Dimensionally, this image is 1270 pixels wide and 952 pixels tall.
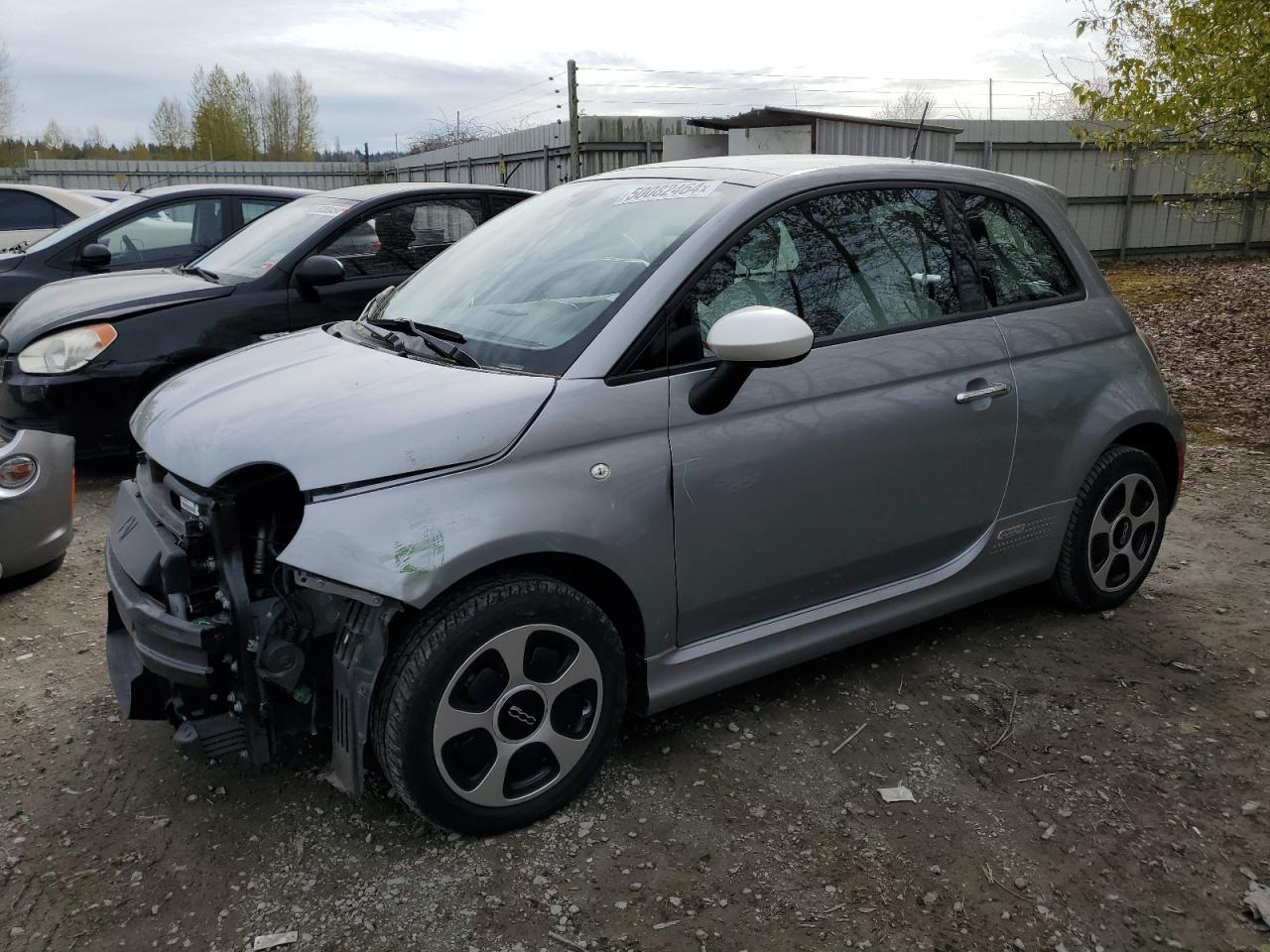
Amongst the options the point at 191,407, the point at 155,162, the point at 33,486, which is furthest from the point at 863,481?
the point at 155,162

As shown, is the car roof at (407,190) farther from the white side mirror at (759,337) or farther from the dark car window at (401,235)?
the white side mirror at (759,337)

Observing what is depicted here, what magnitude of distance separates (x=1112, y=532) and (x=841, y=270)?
1669 millimetres

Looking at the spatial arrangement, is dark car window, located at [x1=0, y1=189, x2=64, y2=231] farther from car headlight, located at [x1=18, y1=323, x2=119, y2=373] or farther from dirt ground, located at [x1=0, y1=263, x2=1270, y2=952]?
dirt ground, located at [x1=0, y1=263, x2=1270, y2=952]

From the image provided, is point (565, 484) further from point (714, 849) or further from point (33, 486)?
point (33, 486)

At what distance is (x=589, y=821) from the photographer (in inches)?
114

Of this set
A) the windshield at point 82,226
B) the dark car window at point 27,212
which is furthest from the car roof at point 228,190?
the dark car window at point 27,212

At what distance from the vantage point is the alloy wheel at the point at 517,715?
104 inches

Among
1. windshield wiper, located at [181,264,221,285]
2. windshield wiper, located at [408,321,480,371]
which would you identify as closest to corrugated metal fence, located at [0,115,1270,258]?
windshield wiper, located at [181,264,221,285]

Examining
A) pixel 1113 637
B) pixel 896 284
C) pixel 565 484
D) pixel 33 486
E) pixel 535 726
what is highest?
pixel 896 284

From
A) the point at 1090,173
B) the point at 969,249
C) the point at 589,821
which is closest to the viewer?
the point at 589,821

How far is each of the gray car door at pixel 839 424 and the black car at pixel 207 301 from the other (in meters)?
2.81

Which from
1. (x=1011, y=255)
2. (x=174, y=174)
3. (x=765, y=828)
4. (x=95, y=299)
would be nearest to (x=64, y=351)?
(x=95, y=299)

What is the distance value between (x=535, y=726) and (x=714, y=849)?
0.57m

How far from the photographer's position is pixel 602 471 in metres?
2.76
